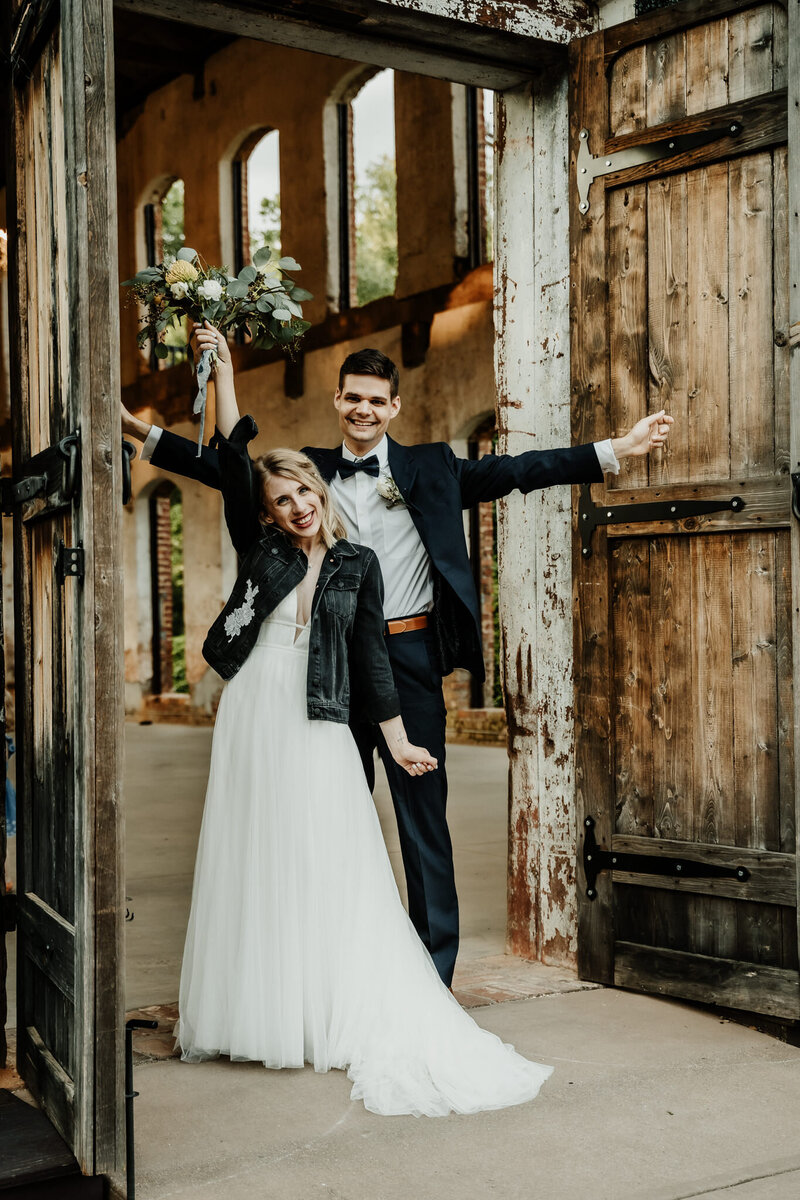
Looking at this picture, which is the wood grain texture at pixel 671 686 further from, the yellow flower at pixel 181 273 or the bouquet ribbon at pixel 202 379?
the yellow flower at pixel 181 273

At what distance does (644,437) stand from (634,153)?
101 centimetres

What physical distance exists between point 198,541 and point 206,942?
1364 centimetres

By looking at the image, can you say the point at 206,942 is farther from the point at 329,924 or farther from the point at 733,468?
the point at 733,468

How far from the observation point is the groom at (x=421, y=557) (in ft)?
13.2

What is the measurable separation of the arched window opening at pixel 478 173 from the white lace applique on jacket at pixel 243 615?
33.2 ft

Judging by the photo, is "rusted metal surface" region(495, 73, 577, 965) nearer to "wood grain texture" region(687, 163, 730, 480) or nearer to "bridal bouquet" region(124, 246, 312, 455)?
"wood grain texture" region(687, 163, 730, 480)

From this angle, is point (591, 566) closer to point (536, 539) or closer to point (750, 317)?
point (536, 539)

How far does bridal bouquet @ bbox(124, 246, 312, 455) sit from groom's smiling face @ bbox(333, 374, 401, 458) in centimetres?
32

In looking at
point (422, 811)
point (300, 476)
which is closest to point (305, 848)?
point (422, 811)

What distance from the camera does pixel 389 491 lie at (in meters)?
4.08

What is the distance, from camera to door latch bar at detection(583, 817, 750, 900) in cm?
394

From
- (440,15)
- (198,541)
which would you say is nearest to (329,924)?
(440,15)

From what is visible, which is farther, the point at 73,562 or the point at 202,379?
the point at 202,379

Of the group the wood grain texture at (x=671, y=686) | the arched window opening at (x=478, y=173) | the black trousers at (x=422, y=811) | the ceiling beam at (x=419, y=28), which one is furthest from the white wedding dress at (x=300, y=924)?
the arched window opening at (x=478, y=173)
